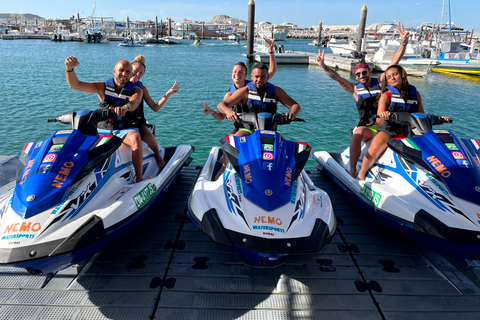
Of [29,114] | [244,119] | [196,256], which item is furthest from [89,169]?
[29,114]

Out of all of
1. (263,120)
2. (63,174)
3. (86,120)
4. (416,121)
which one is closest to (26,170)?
(63,174)

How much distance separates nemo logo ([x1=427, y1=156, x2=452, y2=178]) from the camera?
9.60 feet

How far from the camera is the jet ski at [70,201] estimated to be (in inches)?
89.1

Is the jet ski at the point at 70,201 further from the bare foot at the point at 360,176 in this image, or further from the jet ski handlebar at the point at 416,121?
the jet ski handlebar at the point at 416,121

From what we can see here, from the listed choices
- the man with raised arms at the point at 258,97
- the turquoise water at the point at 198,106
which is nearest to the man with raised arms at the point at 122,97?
the man with raised arms at the point at 258,97

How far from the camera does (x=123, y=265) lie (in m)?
2.89

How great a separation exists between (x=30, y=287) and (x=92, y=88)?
2.16 meters

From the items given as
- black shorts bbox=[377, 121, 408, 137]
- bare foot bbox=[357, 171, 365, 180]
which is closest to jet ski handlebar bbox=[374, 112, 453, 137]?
black shorts bbox=[377, 121, 408, 137]

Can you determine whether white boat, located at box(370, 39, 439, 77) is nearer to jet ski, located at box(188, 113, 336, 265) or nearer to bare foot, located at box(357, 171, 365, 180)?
bare foot, located at box(357, 171, 365, 180)

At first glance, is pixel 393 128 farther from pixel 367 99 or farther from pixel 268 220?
pixel 268 220

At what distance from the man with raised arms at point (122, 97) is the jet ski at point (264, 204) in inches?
33.6

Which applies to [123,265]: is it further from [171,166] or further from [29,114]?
[29,114]

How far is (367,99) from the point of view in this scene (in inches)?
Answer: 167

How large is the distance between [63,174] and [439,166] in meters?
3.19
